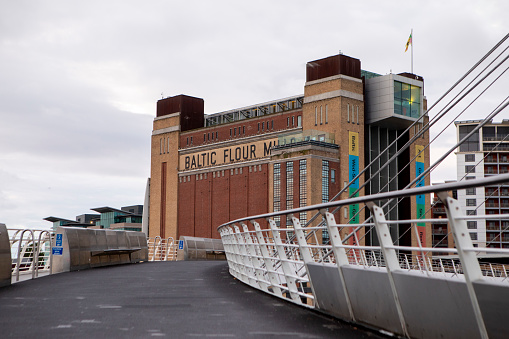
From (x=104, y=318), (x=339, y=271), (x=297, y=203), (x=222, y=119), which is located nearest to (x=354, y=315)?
(x=339, y=271)

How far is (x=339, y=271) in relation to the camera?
22.6 ft

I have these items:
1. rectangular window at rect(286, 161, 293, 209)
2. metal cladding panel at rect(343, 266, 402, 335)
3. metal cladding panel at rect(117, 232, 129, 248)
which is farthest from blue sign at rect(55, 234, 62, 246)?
rectangular window at rect(286, 161, 293, 209)

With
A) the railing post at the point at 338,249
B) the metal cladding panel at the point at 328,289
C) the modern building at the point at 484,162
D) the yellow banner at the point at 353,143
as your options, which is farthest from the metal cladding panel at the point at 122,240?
the modern building at the point at 484,162

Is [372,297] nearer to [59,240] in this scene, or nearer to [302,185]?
[59,240]

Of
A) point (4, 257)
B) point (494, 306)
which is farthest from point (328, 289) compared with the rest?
point (4, 257)

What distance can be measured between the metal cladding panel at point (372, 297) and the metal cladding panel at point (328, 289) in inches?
10.7

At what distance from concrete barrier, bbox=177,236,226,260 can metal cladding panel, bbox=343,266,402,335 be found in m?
24.7

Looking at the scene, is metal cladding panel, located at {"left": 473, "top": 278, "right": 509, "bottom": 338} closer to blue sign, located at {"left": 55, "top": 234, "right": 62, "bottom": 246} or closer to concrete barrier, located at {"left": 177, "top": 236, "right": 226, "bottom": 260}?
blue sign, located at {"left": 55, "top": 234, "right": 62, "bottom": 246}

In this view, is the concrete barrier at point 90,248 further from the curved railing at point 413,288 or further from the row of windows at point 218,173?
the row of windows at point 218,173

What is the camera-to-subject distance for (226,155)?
288 ft

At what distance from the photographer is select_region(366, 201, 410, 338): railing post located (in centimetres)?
546

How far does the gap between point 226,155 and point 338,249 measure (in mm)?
81233

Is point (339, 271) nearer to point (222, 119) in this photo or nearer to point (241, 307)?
point (241, 307)

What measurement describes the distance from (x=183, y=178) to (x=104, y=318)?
86.1 meters
